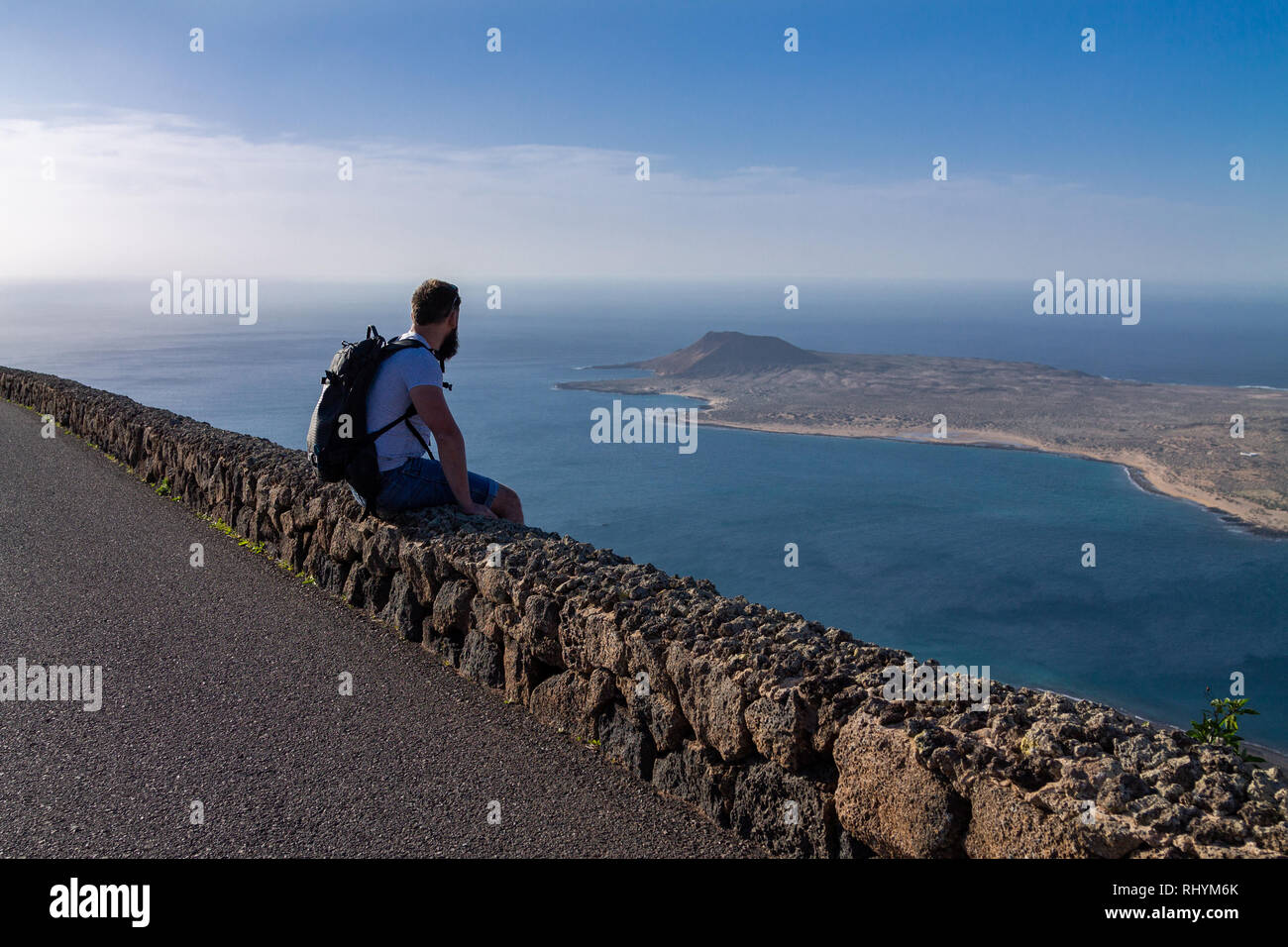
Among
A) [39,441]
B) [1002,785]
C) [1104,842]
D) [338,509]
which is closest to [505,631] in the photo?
[338,509]

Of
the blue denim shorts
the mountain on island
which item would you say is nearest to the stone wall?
the blue denim shorts

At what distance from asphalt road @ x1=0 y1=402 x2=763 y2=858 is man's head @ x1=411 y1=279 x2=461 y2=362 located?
1.91 metres

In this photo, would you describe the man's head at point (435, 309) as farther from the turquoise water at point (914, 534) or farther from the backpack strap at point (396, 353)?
the turquoise water at point (914, 534)

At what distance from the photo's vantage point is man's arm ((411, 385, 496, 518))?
18.1 ft

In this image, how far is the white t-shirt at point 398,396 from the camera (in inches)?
222

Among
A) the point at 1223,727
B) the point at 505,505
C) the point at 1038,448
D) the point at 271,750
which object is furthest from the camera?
the point at 1038,448

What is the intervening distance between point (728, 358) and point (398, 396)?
11408 cm

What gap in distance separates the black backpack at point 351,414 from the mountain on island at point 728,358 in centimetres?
10809

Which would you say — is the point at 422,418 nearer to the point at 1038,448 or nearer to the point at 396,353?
the point at 396,353

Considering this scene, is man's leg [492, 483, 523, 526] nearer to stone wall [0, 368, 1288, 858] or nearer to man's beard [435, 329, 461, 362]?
stone wall [0, 368, 1288, 858]

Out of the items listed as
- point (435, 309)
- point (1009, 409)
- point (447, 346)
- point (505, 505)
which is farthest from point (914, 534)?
point (435, 309)

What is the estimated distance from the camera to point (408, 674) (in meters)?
5.21

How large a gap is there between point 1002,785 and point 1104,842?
0.31 meters

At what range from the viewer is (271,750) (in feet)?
14.1
